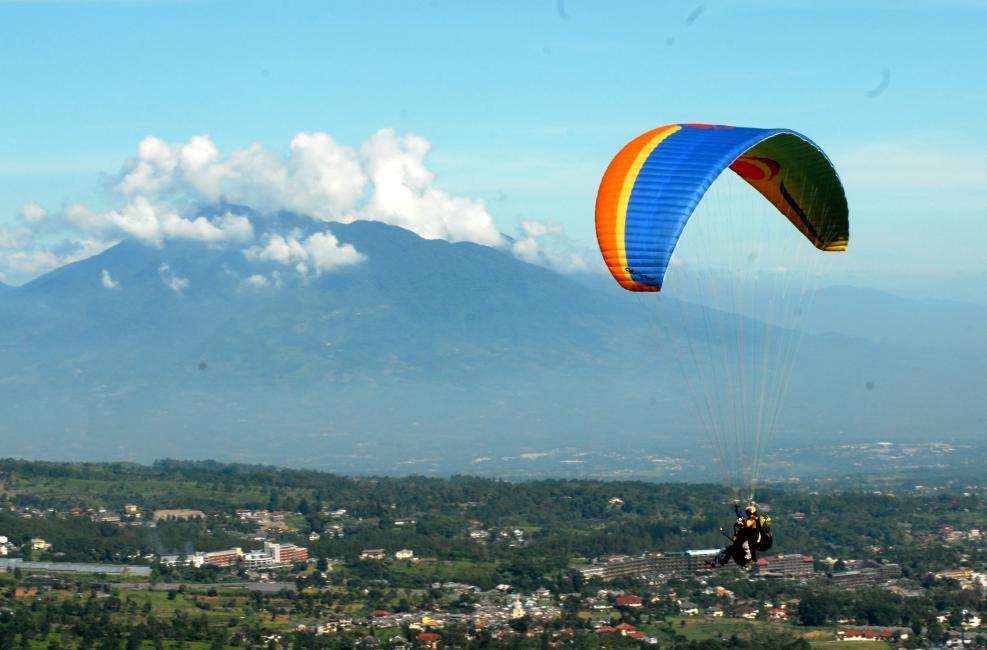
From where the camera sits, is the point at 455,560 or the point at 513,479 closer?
the point at 455,560

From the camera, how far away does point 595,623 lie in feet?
227

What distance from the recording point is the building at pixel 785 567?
86.8 meters

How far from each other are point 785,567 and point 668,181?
6336 centimetres

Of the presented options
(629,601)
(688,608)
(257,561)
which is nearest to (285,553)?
(257,561)

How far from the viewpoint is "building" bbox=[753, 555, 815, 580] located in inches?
3415

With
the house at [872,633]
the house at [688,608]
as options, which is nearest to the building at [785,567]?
the house at [688,608]

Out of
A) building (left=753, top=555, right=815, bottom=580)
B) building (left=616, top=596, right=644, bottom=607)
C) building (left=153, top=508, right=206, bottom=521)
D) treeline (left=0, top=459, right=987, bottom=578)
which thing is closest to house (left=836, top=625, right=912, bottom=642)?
building (left=616, top=596, right=644, bottom=607)

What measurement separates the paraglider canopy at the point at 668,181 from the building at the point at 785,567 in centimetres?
5654

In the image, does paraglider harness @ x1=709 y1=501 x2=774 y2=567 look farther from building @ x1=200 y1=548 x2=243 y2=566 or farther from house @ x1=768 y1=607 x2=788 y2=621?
building @ x1=200 y1=548 x2=243 y2=566

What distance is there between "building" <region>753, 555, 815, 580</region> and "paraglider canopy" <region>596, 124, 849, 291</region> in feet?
185

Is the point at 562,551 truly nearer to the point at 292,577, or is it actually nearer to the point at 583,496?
the point at 292,577

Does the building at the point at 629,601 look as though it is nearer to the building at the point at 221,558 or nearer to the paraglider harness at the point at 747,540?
the building at the point at 221,558

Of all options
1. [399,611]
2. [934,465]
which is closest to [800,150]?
[399,611]

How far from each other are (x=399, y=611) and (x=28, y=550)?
27.9 metres
